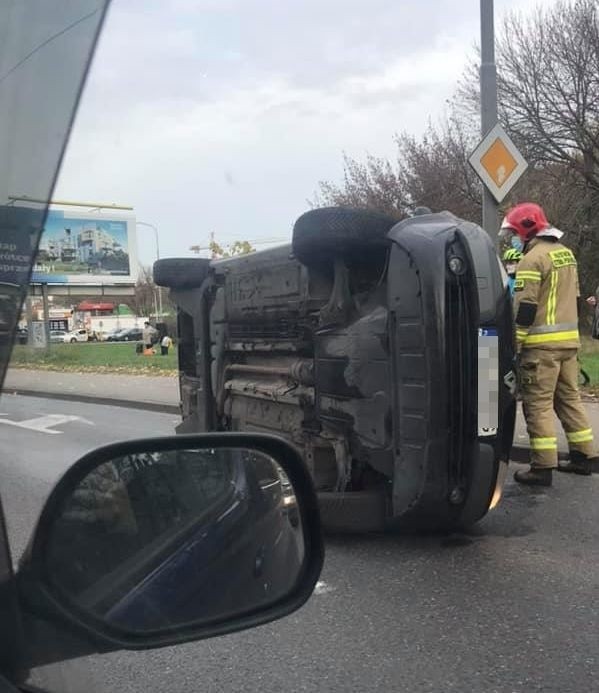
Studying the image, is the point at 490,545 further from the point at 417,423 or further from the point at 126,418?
the point at 126,418

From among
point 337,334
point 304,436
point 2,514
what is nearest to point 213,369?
point 304,436

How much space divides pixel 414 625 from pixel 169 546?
2124 millimetres

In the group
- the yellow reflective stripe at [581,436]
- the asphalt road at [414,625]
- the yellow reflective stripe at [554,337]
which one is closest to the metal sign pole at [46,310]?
the asphalt road at [414,625]

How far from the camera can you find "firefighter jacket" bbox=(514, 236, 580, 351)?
5.15 meters

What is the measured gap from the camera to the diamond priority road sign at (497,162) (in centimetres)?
730

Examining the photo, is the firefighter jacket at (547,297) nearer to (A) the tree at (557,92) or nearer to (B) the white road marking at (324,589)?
(B) the white road marking at (324,589)

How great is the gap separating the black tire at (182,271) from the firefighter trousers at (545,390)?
241 cm

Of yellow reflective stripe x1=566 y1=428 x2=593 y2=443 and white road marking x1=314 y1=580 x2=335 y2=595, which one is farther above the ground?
yellow reflective stripe x1=566 y1=428 x2=593 y2=443

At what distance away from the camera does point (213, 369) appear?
530 cm

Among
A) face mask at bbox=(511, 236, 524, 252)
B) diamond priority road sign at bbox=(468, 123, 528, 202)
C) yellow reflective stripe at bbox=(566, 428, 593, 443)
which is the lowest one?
yellow reflective stripe at bbox=(566, 428, 593, 443)

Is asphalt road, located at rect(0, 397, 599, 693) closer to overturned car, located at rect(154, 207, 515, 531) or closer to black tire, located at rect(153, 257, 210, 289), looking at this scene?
overturned car, located at rect(154, 207, 515, 531)

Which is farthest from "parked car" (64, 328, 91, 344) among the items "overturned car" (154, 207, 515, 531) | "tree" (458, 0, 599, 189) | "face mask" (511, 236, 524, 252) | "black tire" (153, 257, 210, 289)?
"tree" (458, 0, 599, 189)

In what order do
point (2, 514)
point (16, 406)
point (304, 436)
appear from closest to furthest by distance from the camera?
point (2, 514) → point (16, 406) → point (304, 436)

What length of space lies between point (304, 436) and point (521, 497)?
1.77 m
